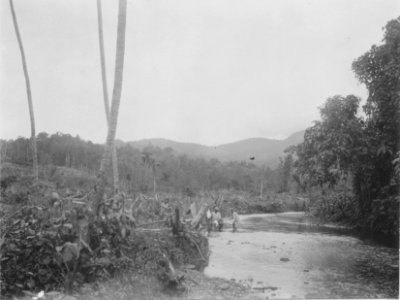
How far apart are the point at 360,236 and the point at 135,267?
16017 mm

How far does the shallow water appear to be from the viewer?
10922 millimetres

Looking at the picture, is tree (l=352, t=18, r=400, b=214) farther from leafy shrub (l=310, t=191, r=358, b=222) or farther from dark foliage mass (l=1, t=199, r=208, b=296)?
dark foliage mass (l=1, t=199, r=208, b=296)

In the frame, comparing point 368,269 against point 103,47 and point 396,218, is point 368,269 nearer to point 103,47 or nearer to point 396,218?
point 396,218

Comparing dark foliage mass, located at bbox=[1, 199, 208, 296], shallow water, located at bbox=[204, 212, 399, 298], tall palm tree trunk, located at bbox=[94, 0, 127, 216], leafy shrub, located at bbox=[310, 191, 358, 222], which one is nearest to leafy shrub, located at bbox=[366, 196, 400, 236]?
shallow water, located at bbox=[204, 212, 399, 298]

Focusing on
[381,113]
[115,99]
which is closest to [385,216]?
[381,113]

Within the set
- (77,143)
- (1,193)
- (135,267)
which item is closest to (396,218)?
(135,267)

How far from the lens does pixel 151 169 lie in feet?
257

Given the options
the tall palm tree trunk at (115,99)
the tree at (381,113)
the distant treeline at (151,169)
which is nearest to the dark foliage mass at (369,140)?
the tree at (381,113)

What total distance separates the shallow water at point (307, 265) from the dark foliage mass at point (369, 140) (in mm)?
3546

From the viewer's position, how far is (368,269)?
Result: 13586 mm

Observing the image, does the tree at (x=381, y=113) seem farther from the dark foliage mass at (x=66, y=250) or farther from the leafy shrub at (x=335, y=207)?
the dark foliage mass at (x=66, y=250)

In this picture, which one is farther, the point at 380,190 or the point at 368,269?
the point at 380,190

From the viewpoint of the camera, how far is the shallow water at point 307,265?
1092cm

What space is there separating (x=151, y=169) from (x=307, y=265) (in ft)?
214
